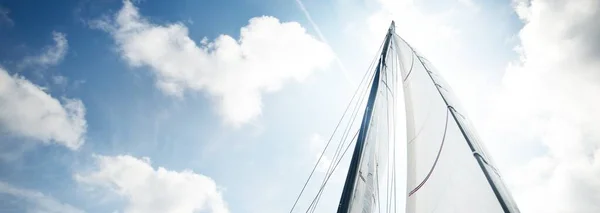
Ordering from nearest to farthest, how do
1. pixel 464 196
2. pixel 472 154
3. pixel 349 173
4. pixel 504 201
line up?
1. pixel 504 201
2. pixel 464 196
3. pixel 472 154
4. pixel 349 173

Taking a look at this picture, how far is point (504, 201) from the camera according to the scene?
2.33 metres

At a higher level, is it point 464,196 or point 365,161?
point 365,161

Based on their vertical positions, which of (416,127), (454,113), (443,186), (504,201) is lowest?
(504,201)

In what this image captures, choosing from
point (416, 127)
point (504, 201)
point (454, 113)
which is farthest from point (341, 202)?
point (416, 127)

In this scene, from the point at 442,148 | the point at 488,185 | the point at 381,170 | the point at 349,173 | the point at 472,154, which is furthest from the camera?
the point at 381,170

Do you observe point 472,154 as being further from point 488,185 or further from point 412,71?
point 412,71

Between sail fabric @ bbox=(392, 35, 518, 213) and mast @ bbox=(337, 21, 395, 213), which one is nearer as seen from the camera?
sail fabric @ bbox=(392, 35, 518, 213)

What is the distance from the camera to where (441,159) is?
3.81 m

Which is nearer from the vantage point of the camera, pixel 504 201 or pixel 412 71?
→ pixel 504 201

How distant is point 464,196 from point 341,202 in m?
1.27

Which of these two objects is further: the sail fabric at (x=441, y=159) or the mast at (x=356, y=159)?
the mast at (x=356, y=159)

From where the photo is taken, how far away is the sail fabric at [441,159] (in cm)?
271

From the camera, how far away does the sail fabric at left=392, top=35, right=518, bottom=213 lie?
2.71 meters

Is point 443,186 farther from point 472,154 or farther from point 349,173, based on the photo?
point 349,173
